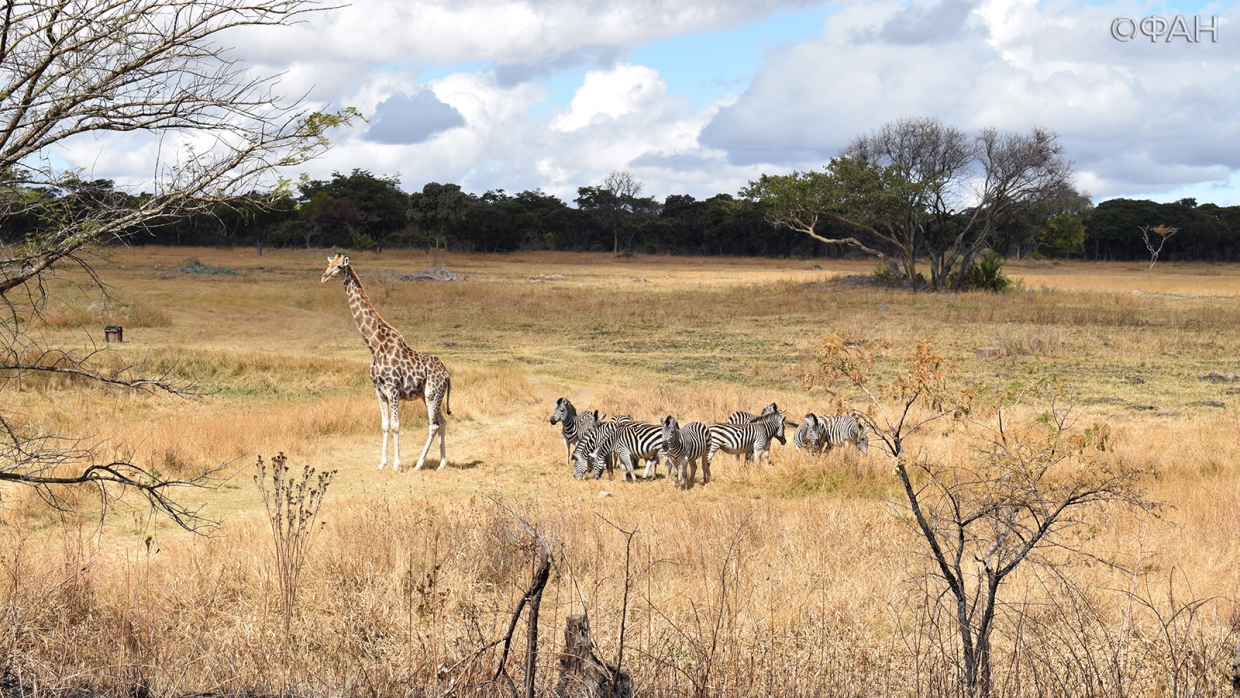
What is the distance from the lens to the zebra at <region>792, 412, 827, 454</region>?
41.7 ft

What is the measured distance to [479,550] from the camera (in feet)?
26.5

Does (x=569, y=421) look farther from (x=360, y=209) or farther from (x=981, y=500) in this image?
(x=360, y=209)

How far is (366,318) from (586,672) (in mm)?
10434

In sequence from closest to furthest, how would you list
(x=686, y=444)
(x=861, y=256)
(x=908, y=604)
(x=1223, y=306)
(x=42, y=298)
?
(x=42, y=298)
(x=908, y=604)
(x=686, y=444)
(x=1223, y=306)
(x=861, y=256)

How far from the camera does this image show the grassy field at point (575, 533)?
5.83 m

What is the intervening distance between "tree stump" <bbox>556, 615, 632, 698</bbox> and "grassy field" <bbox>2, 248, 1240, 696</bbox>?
2.19 ft

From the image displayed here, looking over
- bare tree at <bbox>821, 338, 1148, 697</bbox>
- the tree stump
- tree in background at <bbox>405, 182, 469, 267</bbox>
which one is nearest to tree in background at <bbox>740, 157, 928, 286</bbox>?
tree in background at <bbox>405, 182, 469, 267</bbox>

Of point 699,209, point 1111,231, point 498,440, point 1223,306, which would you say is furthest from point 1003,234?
point 498,440

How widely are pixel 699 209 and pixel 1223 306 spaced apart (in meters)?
56.0

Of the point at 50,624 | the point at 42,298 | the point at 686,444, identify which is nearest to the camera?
the point at 42,298

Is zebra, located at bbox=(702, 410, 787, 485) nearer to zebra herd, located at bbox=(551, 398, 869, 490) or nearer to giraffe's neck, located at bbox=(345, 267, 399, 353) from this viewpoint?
zebra herd, located at bbox=(551, 398, 869, 490)

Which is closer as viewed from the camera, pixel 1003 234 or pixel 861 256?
pixel 1003 234

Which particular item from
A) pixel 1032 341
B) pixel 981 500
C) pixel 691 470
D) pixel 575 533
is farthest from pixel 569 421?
pixel 1032 341

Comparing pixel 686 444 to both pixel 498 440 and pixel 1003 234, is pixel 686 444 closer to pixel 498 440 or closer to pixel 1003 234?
pixel 498 440
